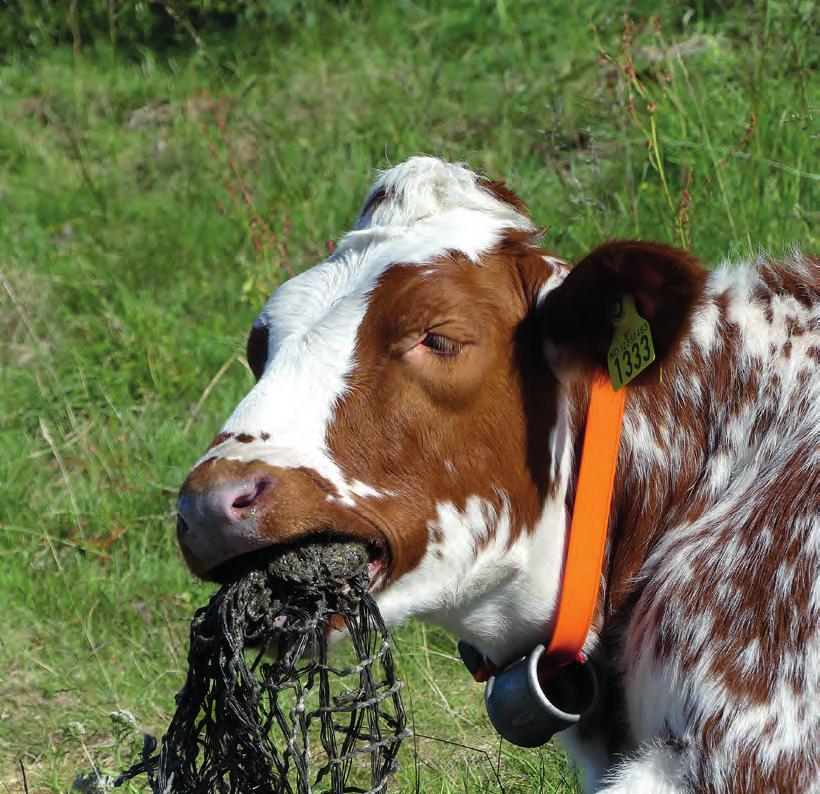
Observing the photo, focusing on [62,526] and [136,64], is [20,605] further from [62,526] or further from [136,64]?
[136,64]

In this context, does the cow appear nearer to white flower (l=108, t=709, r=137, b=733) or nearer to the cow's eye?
the cow's eye

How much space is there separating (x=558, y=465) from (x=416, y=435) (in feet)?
1.11

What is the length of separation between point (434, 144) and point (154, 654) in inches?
126

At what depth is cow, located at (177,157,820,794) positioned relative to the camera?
7.98 feet

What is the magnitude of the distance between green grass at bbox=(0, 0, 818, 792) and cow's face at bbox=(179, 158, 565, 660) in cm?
98

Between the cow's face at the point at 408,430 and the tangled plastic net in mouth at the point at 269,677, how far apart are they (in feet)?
0.28

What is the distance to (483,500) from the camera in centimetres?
275

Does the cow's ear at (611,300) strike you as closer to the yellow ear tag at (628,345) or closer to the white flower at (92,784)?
the yellow ear tag at (628,345)

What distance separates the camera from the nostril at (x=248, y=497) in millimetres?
2439

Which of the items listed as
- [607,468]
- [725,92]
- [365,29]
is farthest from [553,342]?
[365,29]

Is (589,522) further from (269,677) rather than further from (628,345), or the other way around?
(269,677)

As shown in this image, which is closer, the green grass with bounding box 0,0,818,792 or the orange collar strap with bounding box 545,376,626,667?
the orange collar strap with bounding box 545,376,626,667

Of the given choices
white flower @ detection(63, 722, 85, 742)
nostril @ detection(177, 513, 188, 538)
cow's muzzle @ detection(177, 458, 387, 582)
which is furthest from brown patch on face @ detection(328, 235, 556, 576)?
white flower @ detection(63, 722, 85, 742)

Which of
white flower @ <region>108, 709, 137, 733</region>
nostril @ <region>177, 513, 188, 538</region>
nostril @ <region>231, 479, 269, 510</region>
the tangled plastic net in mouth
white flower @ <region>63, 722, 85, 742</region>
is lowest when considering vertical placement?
white flower @ <region>63, 722, 85, 742</region>
